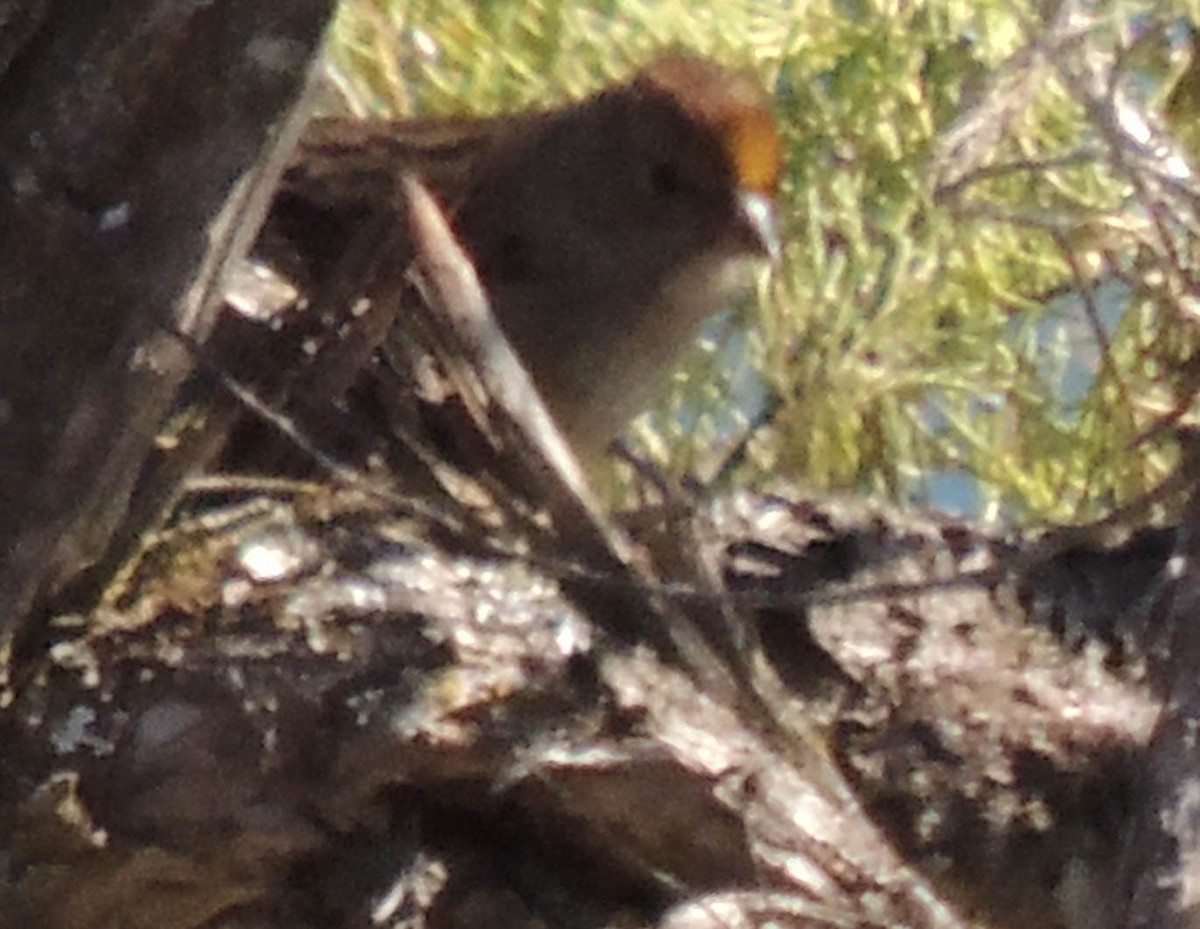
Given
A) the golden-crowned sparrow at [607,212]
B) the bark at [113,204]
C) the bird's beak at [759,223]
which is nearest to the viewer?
the bark at [113,204]

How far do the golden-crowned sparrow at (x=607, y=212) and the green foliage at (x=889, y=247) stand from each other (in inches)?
2.0

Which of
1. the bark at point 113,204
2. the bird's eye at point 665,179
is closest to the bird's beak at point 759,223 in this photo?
the bird's eye at point 665,179

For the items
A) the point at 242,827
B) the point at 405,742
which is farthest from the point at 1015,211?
the point at 242,827

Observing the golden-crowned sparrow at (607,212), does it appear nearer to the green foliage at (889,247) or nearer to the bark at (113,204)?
the green foliage at (889,247)

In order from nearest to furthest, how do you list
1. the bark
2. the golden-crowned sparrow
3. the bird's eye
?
the bark < the golden-crowned sparrow < the bird's eye

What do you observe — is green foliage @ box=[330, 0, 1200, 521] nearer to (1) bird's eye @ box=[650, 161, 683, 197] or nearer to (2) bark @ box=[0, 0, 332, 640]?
(1) bird's eye @ box=[650, 161, 683, 197]

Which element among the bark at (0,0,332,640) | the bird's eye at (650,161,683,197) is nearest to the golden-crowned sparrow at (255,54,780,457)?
the bird's eye at (650,161,683,197)

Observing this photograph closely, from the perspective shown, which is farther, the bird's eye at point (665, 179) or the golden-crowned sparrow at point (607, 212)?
the bird's eye at point (665, 179)

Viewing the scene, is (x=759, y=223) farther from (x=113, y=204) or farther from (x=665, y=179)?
(x=113, y=204)

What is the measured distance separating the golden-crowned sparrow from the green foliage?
2.0 inches

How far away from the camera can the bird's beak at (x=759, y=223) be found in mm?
1882

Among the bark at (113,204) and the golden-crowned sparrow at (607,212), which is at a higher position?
the bark at (113,204)

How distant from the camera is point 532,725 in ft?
4.21

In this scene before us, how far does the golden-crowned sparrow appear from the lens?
68.9 inches
